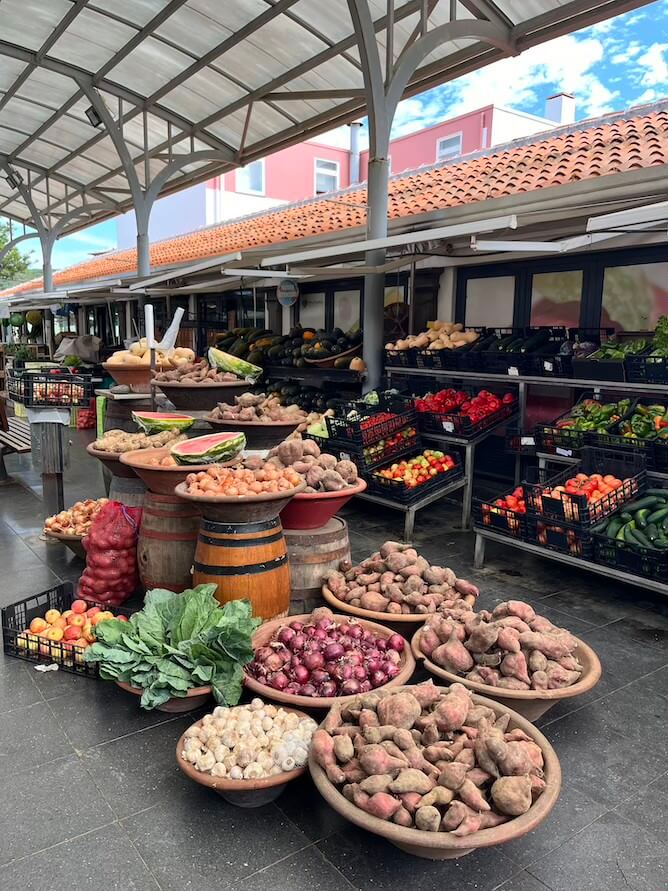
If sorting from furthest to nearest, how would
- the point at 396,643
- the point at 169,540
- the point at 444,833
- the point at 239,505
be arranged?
the point at 169,540
the point at 239,505
the point at 396,643
the point at 444,833

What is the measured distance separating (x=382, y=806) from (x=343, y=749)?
27cm

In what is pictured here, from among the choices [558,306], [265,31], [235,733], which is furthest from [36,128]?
[235,733]

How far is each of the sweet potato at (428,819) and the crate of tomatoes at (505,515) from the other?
303 cm

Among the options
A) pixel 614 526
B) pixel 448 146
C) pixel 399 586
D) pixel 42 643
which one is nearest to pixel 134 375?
pixel 42 643

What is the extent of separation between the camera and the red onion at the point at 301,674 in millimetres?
2795

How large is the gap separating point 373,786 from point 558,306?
5580 millimetres

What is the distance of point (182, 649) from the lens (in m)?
2.92

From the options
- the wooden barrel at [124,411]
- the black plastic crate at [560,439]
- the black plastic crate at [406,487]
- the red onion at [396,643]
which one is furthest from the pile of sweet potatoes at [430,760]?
the wooden barrel at [124,411]

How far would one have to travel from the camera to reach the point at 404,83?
6.89 meters

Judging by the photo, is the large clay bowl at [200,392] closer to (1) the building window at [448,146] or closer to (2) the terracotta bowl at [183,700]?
(2) the terracotta bowl at [183,700]

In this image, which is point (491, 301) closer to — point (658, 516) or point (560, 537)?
point (560, 537)

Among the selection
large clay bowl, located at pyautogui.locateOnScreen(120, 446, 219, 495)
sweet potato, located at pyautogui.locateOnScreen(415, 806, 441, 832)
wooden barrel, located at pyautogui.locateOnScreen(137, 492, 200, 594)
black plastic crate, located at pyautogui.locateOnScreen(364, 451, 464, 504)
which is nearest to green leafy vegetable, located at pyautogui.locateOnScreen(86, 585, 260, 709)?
wooden barrel, located at pyautogui.locateOnScreen(137, 492, 200, 594)

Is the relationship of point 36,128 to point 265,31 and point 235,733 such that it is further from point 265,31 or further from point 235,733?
point 235,733

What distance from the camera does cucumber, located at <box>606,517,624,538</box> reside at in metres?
4.33
